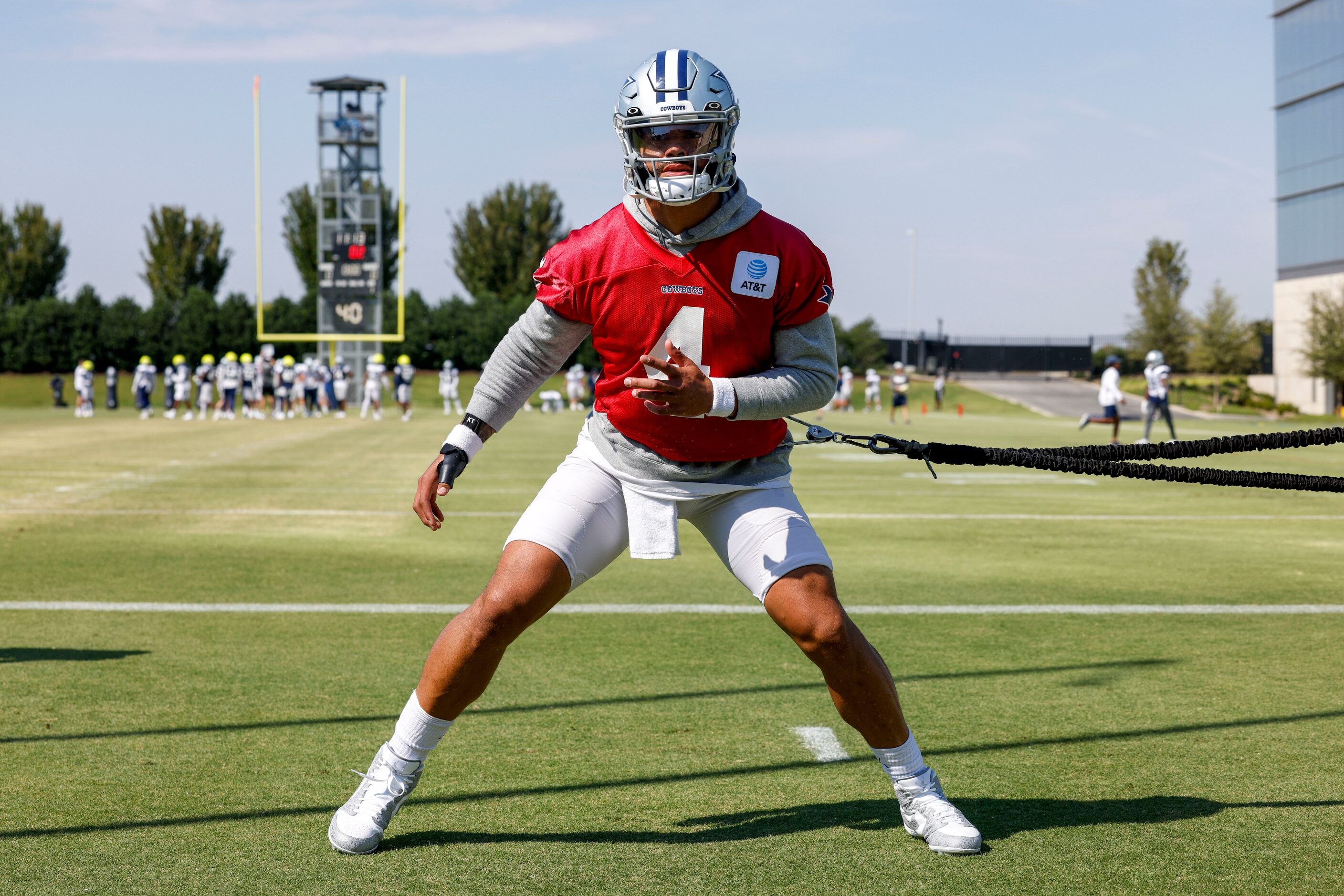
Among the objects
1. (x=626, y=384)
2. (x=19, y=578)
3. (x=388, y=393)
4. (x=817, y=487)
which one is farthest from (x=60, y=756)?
(x=388, y=393)

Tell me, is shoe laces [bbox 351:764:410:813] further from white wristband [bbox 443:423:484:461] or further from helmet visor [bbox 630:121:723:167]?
helmet visor [bbox 630:121:723:167]

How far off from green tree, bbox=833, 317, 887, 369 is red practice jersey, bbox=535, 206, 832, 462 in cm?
7116

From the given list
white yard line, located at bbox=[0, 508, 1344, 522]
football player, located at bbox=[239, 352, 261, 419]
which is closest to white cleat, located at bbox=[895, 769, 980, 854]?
white yard line, located at bbox=[0, 508, 1344, 522]

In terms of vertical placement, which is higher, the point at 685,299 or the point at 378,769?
the point at 685,299

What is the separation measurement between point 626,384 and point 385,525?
28.0 feet

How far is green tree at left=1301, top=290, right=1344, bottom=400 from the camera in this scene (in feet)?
158

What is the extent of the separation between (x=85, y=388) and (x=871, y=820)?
43.8 metres

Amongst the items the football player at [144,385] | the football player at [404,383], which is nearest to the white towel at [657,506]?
the football player at [404,383]

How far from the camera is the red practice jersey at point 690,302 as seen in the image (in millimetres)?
3467

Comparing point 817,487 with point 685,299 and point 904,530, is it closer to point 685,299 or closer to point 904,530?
point 904,530

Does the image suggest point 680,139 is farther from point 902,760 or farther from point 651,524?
point 902,760

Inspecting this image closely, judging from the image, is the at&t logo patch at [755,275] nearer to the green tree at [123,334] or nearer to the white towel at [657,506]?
the white towel at [657,506]

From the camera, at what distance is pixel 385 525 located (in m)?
11.4

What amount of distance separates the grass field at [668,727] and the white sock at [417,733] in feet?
0.80
